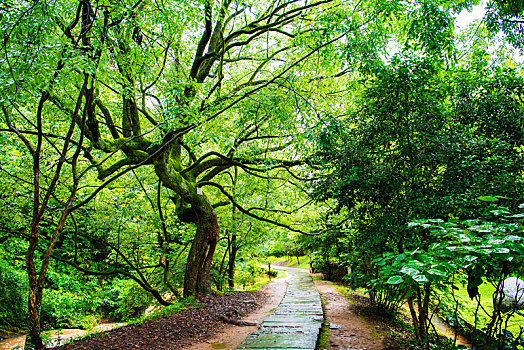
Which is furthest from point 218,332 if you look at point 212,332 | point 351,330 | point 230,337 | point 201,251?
point 351,330

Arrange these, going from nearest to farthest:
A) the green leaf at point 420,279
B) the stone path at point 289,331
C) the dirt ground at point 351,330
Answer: the green leaf at point 420,279, the stone path at point 289,331, the dirt ground at point 351,330

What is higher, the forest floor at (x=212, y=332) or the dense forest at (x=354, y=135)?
the dense forest at (x=354, y=135)

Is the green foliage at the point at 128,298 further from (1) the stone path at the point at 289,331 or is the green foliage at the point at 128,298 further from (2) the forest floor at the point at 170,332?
(1) the stone path at the point at 289,331

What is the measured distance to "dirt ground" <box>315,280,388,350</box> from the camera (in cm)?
418

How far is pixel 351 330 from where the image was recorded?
195 inches

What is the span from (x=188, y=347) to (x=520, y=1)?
6281 mm

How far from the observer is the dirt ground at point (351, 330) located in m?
4.18

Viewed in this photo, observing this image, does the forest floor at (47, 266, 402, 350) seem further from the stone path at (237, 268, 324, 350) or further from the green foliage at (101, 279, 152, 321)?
the green foliage at (101, 279, 152, 321)

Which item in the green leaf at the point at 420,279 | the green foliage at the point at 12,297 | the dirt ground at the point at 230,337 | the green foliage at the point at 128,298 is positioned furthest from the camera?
the green foliage at the point at 128,298

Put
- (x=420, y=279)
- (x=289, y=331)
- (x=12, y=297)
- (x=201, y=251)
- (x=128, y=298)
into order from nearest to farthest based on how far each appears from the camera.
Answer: (x=420, y=279) → (x=289, y=331) → (x=201, y=251) → (x=12, y=297) → (x=128, y=298)

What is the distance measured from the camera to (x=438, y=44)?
3746mm

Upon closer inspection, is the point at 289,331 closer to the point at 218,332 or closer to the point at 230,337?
the point at 230,337

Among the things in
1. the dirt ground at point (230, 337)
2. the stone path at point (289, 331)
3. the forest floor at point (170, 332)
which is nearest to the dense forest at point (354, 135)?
the forest floor at point (170, 332)

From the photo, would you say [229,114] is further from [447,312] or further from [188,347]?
[447,312]
